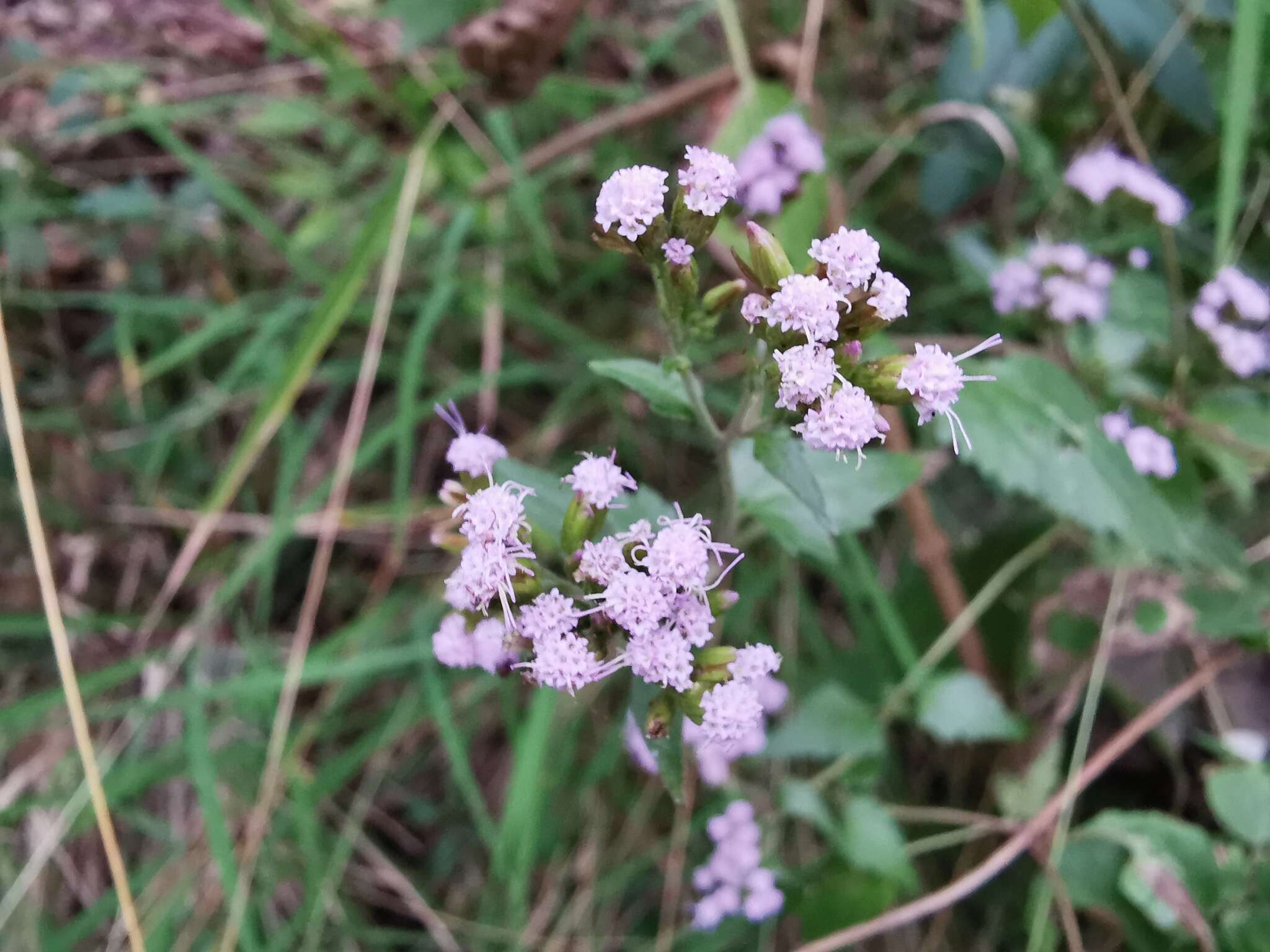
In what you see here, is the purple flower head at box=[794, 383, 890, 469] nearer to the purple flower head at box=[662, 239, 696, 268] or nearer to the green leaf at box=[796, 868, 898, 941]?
the purple flower head at box=[662, 239, 696, 268]

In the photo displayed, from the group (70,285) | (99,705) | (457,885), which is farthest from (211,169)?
(457,885)

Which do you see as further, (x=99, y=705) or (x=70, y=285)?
(x=70, y=285)

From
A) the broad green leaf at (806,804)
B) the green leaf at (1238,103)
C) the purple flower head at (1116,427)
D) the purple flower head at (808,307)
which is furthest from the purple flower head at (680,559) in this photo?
the green leaf at (1238,103)

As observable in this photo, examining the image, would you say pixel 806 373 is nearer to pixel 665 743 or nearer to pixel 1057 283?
pixel 665 743

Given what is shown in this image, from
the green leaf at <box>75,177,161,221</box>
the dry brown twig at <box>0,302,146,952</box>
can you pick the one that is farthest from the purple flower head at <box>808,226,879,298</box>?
the green leaf at <box>75,177,161,221</box>

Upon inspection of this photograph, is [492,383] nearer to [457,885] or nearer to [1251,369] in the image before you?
[457,885]

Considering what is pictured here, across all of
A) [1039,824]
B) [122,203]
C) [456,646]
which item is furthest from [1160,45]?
[122,203]
